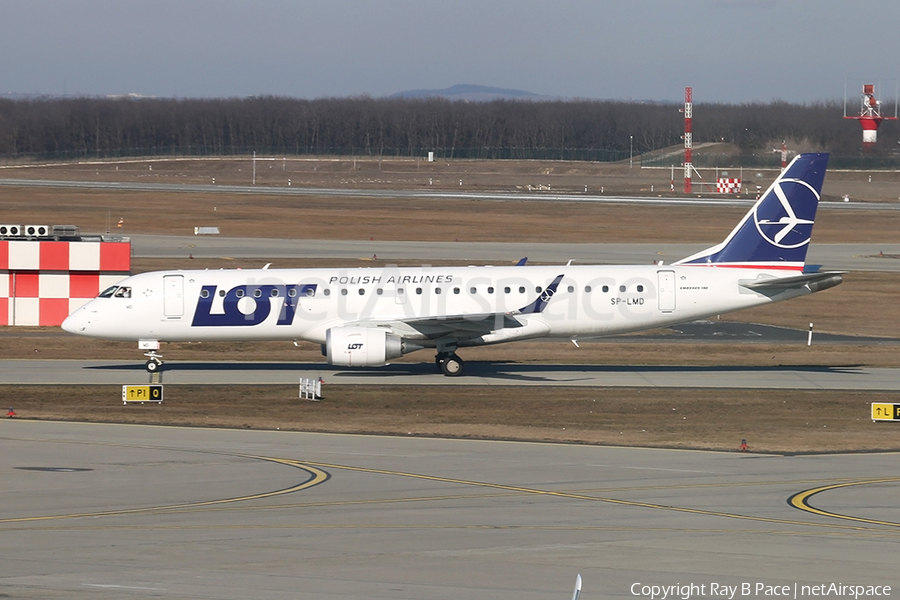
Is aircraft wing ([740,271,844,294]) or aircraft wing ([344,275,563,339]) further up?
aircraft wing ([740,271,844,294])

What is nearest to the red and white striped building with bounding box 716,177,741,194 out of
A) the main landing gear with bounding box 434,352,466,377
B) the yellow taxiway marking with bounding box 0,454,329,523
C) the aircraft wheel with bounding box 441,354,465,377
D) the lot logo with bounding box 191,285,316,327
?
the main landing gear with bounding box 434,352,466,377

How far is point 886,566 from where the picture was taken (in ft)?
50.2

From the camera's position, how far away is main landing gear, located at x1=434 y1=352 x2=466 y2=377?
126 feet

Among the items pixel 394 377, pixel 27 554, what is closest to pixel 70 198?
pixel 394 377

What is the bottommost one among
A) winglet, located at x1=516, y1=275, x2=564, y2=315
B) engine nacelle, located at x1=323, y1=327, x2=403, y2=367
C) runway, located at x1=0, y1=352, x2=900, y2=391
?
runway, located at x1=0, y1=352, x2=900, y2=391

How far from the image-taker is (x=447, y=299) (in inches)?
1506

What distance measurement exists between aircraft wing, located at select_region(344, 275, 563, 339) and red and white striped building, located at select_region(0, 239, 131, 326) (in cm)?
1765

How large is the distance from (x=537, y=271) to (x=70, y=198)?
272 feet

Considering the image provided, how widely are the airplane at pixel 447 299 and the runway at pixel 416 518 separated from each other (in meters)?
10.3

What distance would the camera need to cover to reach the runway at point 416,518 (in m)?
14.5

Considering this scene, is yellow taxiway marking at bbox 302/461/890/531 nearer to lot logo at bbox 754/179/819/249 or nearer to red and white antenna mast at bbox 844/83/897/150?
lot logo at bbox 754/179/819/249

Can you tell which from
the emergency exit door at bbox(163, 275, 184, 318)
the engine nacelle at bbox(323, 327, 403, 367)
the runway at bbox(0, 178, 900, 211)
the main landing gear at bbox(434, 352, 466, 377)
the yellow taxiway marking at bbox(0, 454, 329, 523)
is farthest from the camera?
the runway at bbox(0, 178, 900, 211)

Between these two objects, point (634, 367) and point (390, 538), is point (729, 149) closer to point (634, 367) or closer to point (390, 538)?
point (634, 367)

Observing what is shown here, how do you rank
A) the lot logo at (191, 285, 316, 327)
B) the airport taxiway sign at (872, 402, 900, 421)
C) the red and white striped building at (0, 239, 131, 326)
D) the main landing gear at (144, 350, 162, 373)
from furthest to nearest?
the red and white striped building at (0, 239, 131, 326) < the main landing gear at (144, 350, 162, 373) < the lot logo at (191, 285, 316, 327) < the airport taxiway sign at (872, 402, 900, 421)
